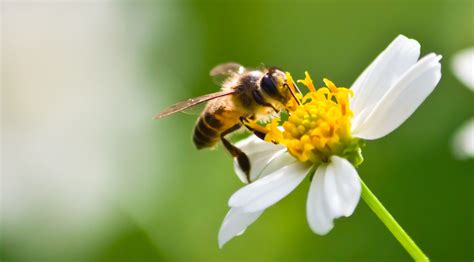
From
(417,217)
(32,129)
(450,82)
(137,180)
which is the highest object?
(32,129)

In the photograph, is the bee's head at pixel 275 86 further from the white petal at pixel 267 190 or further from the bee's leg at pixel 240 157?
the white petal at pixel 267 190

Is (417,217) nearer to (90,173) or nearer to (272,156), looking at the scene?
(272,156)

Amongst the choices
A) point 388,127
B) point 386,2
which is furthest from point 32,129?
point 388,127

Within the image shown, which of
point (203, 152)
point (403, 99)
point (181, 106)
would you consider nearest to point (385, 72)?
point (403, 99)

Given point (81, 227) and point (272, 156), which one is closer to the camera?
point (272, 156)

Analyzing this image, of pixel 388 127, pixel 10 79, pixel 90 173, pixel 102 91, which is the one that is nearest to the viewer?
pixel 388 127

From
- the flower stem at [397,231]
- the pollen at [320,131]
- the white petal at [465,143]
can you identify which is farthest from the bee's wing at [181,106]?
the white petal at [465,143]

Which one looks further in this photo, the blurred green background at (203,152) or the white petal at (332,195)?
the blurred green background at (203,152)

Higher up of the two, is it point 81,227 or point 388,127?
point 388,127
